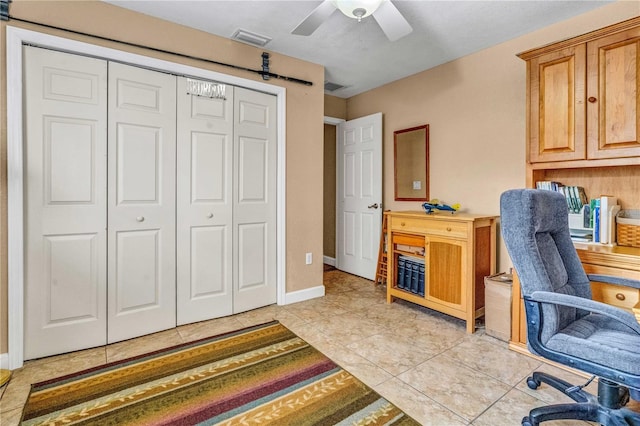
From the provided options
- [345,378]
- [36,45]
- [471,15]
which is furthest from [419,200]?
[36,45]

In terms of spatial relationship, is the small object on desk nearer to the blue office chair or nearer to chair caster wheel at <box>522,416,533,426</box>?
the blue office chair

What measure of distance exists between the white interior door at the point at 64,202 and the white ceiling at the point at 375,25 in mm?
703

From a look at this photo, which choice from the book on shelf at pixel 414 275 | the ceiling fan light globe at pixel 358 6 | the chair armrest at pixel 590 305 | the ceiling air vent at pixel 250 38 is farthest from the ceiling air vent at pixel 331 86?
the chair armrest at pixel 590 305

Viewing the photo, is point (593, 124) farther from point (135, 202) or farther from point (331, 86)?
point (135, 202)

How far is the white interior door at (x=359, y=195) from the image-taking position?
410 centimetres

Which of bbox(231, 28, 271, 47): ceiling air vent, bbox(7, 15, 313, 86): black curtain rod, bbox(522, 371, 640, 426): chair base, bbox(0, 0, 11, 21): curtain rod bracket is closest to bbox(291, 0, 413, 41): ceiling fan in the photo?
bbox(231, 28, 271, 47): ceiling air vent

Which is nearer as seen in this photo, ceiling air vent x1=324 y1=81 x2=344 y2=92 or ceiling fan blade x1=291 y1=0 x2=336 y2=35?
ceiling fan blade x1=291 y1=0 x2=336 y2=35

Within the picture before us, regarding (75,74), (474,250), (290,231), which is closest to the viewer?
(75,74)

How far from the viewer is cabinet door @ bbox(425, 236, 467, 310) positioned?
2.72 m

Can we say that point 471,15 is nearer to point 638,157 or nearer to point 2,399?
point 638,157

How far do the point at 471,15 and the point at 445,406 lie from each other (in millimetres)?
2689

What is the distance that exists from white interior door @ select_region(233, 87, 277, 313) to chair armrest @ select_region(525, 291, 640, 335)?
2.30 metres

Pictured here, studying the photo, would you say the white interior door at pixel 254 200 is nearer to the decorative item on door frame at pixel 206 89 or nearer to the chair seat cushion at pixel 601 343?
the decorative item on door frame at pixel 206 89

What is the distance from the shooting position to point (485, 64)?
10.1 ft
